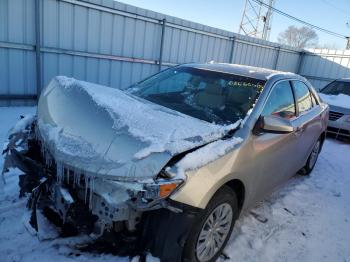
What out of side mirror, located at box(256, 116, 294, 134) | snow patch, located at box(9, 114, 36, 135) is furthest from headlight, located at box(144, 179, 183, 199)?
snow patch, located at box(9, 114, 36, 135)

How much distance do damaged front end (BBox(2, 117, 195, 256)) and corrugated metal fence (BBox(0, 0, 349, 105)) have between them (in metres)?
4.88

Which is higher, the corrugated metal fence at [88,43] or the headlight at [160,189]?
the corrugated metal fence at [88,43]

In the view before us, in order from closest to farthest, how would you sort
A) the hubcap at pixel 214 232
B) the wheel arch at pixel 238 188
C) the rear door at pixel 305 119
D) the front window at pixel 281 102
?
the hubcap at pixel 214 232
the wheel arch at pixel 238 188
the front window at pixel 281 102
the rear door at pixel 305 119

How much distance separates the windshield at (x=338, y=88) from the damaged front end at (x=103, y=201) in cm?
842

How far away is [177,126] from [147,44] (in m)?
6.63

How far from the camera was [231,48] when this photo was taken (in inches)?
446

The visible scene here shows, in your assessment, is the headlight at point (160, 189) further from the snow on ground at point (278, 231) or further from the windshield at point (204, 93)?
the windshield at point (204, 93)

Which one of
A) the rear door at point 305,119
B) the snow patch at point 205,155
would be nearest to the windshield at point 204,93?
the snow patch at point 205,155

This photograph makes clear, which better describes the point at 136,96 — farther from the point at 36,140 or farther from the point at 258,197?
the point at 258,197

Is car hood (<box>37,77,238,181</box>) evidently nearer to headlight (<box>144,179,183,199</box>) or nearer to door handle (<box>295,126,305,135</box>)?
headlight (<box>144,179,183,199</box>)

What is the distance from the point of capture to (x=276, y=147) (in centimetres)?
324

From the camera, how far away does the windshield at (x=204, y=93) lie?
10.2 ft

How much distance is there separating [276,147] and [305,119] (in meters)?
1.07

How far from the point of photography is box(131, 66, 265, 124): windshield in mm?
3105
